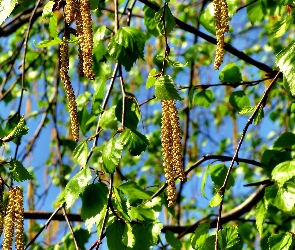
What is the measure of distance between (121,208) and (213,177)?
40cm

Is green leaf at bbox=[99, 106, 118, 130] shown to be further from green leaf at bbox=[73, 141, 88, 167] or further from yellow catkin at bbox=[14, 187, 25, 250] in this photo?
yellow catkin at bbox=[14, 187, 25, 250]

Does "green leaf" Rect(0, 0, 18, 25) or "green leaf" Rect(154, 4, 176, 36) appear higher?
"green leaf" Rect(154, 4, 176, 36)

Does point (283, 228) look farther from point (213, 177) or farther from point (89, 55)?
point (89, 55)

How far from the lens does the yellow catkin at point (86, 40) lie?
3.55ft

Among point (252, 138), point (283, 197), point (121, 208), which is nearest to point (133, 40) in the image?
point (121, 208)

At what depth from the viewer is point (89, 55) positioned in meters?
1.08

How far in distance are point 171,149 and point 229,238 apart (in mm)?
288

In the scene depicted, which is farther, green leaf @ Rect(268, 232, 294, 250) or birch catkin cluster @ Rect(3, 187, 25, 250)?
green leaf @ Rect(268, 232, 294, 250)

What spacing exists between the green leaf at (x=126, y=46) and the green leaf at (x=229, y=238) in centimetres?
43

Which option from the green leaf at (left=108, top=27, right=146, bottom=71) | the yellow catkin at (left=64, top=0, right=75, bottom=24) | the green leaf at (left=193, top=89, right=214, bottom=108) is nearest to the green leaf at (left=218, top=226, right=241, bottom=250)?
the green leaf at (left=108, top=27, right=146, bottom=71)

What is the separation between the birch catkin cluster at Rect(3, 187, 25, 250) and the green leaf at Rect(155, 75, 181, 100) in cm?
33

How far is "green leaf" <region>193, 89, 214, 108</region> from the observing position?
190 cm

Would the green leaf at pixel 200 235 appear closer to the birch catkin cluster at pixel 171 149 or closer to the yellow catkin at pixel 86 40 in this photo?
the birch catkin cluster at pixel 171 149

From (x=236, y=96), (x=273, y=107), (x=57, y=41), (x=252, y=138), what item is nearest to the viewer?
(x=57, y=41)
